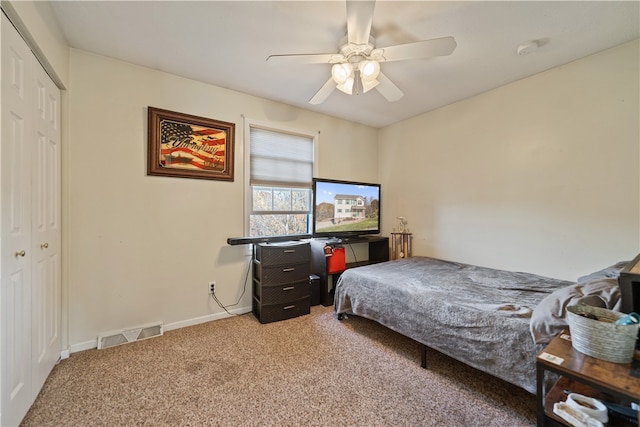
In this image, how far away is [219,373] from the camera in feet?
6.06

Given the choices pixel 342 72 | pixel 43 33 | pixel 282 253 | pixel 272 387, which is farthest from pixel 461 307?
pixel 43 33

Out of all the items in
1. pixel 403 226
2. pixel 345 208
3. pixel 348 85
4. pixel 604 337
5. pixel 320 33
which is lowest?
pixel 604 337

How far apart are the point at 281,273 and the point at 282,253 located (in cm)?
22

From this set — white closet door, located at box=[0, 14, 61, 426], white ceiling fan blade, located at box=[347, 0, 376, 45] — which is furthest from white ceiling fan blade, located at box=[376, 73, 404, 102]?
white closet door, located at box=[0, 14, 61, 426]

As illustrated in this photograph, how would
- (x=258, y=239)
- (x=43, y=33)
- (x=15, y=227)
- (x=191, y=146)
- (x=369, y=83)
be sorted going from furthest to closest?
(x=258, y=239) < (x=191, y=146) < (x=369, y=83) < (x=43, y=33) < (x=15, y=227)

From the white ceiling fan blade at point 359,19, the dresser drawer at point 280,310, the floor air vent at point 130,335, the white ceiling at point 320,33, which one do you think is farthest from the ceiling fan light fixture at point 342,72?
the floor air vent at point 130,335

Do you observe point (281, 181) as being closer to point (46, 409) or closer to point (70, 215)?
point (70, 215)

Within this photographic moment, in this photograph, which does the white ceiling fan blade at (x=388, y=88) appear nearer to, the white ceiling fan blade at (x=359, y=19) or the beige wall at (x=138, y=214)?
the white ceiling fan blade at (x=359, y=19)

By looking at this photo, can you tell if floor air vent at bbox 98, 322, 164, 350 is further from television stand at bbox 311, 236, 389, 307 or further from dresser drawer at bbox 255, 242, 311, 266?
television stand at bbox 311, 236, 389, 307

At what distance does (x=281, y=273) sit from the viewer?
277 cm

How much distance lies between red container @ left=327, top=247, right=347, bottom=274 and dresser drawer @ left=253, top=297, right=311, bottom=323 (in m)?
0.46

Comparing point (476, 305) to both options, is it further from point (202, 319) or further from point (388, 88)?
point (202, 319)

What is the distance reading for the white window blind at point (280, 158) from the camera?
304cm

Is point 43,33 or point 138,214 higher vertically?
point 43,33
